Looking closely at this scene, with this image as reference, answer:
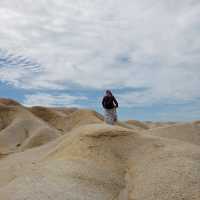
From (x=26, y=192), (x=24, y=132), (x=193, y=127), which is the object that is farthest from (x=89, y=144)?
(x=24, y=132)

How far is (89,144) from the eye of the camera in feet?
23.0

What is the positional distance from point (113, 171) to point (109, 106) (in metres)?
4.71

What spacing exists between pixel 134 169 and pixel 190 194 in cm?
127

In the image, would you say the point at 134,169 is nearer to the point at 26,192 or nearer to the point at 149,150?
the point at 149,150

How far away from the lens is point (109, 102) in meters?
10.7

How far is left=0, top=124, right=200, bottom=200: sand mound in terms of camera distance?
5.18m

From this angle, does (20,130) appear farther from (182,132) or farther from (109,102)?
(182,132)

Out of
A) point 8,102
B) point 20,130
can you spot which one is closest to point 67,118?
point 20,130

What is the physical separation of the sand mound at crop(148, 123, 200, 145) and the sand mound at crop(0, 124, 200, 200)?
2011 millimetres

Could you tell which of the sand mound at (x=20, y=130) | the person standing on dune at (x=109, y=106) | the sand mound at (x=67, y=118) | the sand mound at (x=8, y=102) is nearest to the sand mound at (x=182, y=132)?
the person standing on dune at (x=109, y=106)

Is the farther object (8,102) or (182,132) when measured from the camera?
(8,102)

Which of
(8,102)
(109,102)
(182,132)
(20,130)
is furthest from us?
(8,102)

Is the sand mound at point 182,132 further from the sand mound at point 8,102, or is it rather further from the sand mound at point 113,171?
the sand mound at point 8,102

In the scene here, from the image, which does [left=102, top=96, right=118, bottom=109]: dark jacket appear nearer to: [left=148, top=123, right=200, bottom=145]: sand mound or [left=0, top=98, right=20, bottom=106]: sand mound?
[left=148, top=123, right=200, bottom=145]: sand mound
